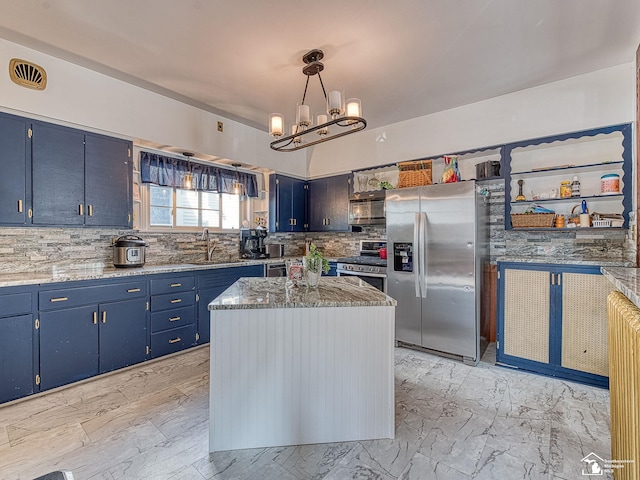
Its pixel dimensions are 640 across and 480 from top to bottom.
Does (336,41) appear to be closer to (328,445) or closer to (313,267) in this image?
(313,267)

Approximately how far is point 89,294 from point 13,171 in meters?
1.16

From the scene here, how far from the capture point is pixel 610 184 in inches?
112

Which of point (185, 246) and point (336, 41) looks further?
point (185, 246)

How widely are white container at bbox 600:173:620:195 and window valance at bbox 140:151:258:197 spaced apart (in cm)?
406

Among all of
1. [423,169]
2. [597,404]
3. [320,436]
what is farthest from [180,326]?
[597,404]

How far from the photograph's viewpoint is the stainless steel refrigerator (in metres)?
3.14

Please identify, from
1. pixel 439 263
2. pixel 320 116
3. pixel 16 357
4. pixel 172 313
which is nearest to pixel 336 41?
pixel 320 116

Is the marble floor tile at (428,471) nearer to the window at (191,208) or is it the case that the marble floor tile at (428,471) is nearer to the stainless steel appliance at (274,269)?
the stainless steel appliance at (274,269)

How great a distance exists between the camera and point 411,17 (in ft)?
7.25

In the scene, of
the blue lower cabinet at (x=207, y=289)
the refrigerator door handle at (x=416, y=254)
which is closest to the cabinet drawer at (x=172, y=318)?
the blue lower cabinet at (x=207, y=289)

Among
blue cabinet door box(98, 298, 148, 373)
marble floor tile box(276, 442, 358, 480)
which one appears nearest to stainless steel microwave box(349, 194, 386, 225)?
blue cabinet door box(98, 298, 148, 373)

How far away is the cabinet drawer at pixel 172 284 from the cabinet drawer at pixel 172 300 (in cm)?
5

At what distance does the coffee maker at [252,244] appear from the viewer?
447cm

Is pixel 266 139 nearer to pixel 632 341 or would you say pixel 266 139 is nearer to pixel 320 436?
pixel 320 436
